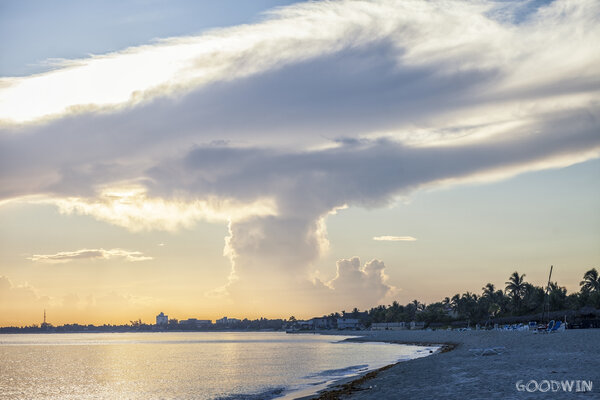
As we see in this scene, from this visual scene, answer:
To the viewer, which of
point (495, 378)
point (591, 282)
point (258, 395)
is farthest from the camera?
point (591, 282)

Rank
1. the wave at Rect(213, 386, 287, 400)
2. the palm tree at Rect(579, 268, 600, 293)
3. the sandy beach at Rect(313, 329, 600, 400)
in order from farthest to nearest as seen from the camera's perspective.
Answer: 1. the palm tree at Rect(579, 268, 600, 293)
2. the wave at Rect(213, 386, 287, 400)
3. the sandy beach at Rect(313, 329, 600, 400)

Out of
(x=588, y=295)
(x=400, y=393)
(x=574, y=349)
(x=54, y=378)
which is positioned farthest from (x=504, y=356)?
(x=588, y=295)

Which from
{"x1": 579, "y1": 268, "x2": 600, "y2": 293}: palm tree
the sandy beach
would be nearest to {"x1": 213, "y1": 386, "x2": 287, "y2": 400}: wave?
the sandy beach

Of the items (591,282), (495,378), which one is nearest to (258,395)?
(495,378)

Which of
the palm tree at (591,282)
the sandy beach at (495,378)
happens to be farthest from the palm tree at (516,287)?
the sandy beach at (495,378)

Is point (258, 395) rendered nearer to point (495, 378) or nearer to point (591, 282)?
point (495, 378)

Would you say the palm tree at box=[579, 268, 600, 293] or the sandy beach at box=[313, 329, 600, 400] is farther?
the palm tree at box=[579, 268, 600, 293]

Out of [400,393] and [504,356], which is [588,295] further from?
[400,393]

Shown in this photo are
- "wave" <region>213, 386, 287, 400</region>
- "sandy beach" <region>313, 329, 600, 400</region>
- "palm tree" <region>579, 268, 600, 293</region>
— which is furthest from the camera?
"palm tree" <region>579, 268, 600, 293</region>

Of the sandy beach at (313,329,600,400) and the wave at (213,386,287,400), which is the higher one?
the sandy beach at (313,329,600,400)

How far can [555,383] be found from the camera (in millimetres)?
29375

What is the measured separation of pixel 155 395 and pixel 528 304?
152337 millimetres

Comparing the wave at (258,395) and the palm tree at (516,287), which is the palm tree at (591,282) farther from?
the wave at (258,395)

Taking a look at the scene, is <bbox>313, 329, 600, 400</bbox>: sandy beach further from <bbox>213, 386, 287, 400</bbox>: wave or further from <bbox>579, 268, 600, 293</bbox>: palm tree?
<bbox>579, 268, 600, 293</bbox>: palm tree
